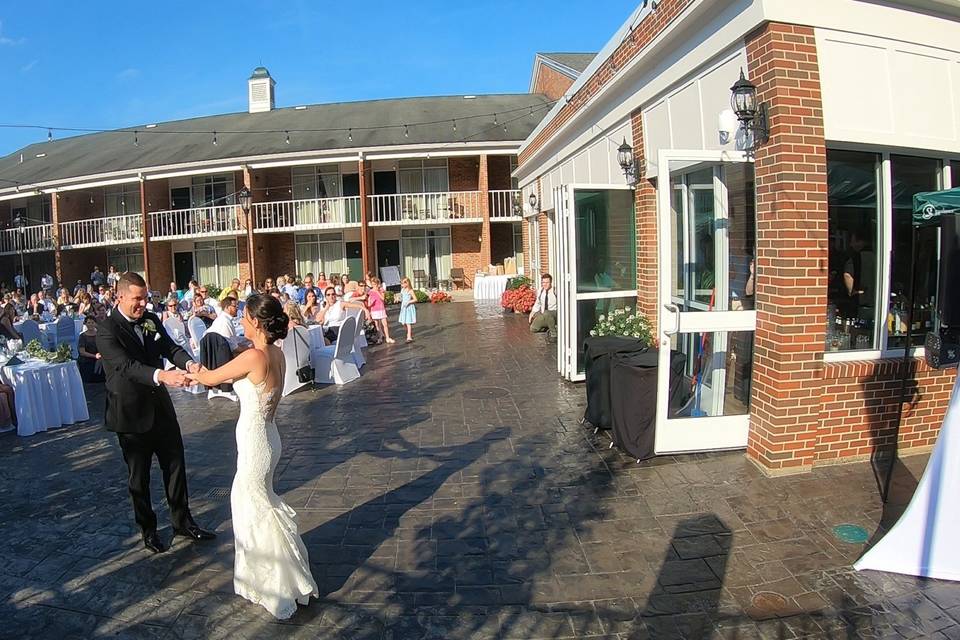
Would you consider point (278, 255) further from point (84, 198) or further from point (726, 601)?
point (726, 601)

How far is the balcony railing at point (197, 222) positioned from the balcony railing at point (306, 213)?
3.75 feet

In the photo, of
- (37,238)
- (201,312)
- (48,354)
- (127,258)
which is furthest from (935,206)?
(37,238)

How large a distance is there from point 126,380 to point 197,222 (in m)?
24.2

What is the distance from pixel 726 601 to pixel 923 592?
3.52 ft

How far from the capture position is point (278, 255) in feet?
88.1

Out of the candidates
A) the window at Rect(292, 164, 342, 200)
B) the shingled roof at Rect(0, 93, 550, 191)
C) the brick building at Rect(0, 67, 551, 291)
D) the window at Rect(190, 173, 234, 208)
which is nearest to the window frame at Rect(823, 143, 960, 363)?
the brick building at Rect(0, 67, 551, 291)

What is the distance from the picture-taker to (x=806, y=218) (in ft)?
16.1

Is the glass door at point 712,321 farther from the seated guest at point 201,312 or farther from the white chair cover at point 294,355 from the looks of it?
the seated guest at point 201,312

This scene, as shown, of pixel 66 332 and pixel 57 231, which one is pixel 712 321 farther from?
pixel 57 231

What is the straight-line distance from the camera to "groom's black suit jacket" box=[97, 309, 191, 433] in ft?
13.2

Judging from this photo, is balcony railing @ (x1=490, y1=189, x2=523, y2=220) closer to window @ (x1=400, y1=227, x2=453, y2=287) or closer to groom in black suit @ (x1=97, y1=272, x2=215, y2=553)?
window @ (x1=400, y1=227, x2=453, y2=287)

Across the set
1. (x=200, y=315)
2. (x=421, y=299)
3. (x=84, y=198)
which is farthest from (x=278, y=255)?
(x=200, y=315)

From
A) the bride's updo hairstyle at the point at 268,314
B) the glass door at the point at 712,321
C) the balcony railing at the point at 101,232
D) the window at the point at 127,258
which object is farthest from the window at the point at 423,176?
the bride's updo hairstyle at the point at 268,314

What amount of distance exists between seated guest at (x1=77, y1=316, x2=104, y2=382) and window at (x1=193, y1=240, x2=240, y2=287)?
17.6m
